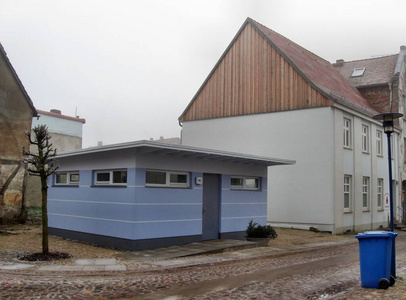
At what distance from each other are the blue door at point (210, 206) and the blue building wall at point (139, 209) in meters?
0.22

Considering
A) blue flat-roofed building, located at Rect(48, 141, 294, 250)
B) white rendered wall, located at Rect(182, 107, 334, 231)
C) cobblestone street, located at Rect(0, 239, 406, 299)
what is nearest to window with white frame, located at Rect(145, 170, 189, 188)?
blue flat-roofed building, located at Rect(48, 141, 294, 250)

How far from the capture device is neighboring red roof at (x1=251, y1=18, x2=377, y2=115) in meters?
23.2

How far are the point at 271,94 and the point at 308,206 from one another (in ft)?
21.1

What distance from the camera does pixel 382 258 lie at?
842 centimetres

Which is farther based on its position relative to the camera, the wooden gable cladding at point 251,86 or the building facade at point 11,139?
the wooden gable cladding at point 251,86

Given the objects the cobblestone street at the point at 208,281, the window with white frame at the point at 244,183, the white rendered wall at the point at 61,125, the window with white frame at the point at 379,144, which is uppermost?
the white rendered wall at the point at 61,125

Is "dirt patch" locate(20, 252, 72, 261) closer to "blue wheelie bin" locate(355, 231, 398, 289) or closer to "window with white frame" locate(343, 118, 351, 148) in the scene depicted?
"blue wheelie bin" locate(355, 231, 398, 289)

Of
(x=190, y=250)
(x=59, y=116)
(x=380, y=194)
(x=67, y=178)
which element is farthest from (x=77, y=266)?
(x=59, y=116)

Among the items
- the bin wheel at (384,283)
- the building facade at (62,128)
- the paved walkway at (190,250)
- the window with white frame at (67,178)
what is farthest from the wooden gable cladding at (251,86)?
the bin wheel at (384,283)

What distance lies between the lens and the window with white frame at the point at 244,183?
16.9 meters

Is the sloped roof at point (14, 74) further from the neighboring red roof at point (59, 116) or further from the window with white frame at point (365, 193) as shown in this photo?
the window with white frame at point (365, 193)

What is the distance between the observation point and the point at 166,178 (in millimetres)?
14117

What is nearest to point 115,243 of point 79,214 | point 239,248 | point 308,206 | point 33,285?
point 79,214

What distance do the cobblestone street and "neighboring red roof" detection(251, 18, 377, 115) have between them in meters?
12.6
